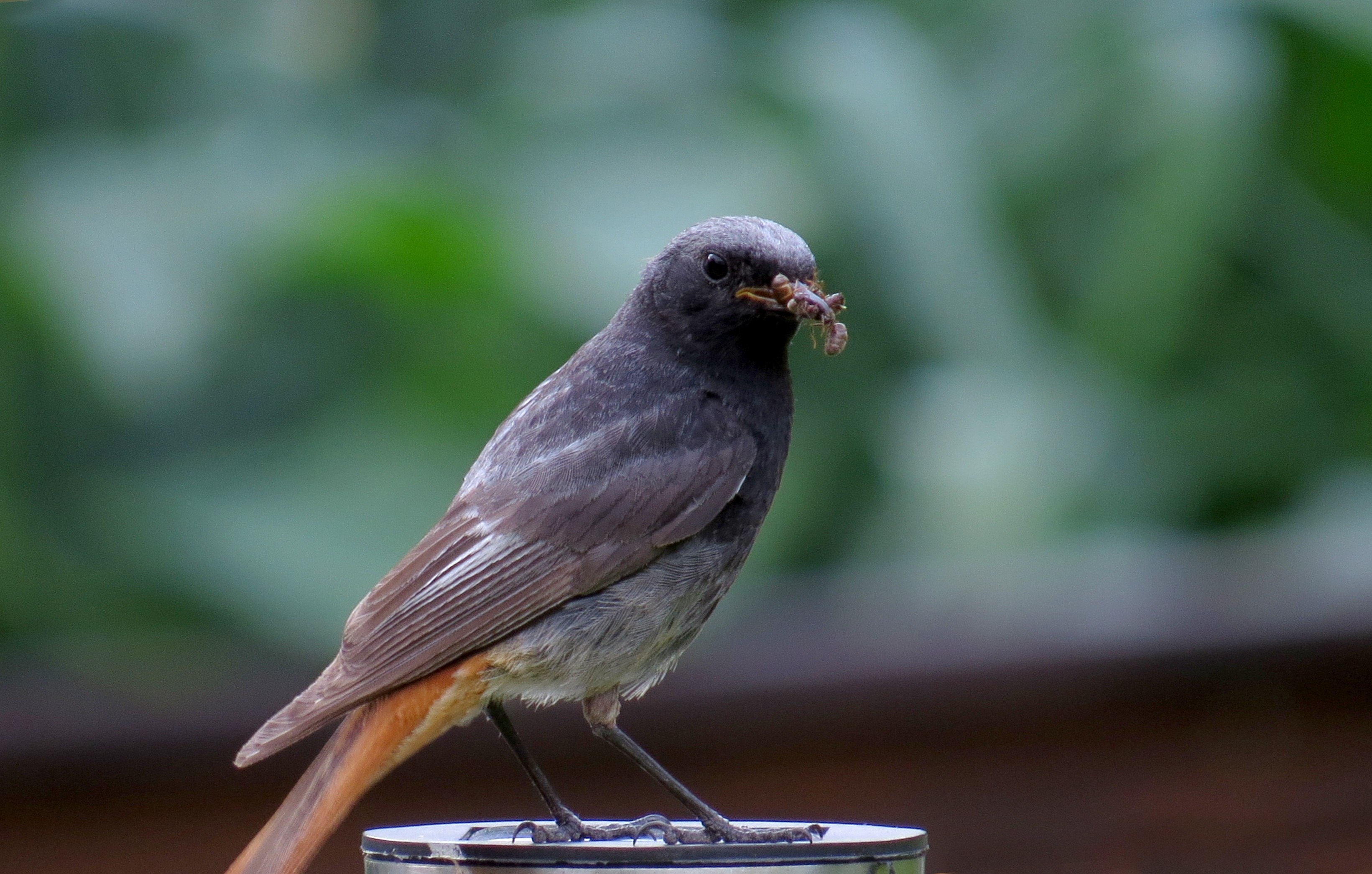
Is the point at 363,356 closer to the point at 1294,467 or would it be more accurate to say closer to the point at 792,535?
the point at 792,535

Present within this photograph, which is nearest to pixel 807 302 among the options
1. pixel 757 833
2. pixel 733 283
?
pixel 733 283

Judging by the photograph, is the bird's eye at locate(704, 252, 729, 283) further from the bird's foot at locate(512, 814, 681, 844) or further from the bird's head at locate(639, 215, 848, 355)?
the bird's foot at locate(512, 814, 681, 844)

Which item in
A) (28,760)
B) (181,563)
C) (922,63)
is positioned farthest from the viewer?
(922,63)

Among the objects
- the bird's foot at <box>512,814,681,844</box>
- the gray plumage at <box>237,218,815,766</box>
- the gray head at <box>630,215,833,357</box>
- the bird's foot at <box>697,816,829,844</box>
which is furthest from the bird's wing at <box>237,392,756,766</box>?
the bird's foot at <box>697,816,829,844</box>

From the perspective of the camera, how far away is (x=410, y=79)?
4707 mm

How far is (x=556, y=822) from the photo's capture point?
2449mm

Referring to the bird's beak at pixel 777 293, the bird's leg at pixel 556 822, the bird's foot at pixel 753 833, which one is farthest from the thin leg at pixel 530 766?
the bird's beak at pixel 777 293

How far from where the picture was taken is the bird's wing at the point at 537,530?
2.32 metres

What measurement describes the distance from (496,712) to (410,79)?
2595 millimetres

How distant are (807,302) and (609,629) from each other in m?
0.57

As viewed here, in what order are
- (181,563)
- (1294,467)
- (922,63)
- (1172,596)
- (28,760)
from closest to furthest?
(28,760), (1172,596), (181,563), (1294,467), (922,63)

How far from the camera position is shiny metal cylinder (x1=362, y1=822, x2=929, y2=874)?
1.72 m

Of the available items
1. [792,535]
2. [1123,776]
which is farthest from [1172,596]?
[792,535]

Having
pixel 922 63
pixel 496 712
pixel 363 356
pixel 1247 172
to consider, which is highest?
pixel 922 63
